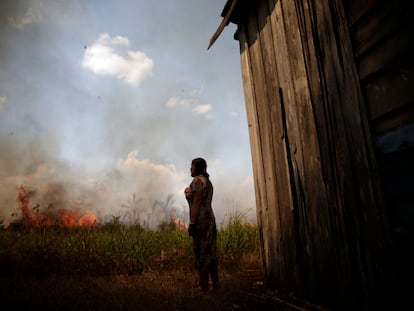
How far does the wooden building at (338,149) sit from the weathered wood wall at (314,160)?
11 millimetres

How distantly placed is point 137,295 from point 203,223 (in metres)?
1.33

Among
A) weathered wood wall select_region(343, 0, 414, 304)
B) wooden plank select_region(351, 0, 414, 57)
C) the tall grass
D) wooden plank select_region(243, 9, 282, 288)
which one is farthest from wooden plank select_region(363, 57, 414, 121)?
the tall grass

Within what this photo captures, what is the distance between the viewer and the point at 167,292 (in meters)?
3.88

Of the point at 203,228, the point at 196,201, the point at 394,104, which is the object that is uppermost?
the point at 394,104

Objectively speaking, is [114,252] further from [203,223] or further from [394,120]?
[394,120]

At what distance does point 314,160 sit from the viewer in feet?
9.16

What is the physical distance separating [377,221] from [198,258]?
2.58m

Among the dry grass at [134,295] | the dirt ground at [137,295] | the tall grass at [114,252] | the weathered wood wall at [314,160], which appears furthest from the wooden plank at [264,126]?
the tall grass at [114,252]

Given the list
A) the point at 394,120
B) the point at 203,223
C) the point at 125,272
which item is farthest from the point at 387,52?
the point at 125,272

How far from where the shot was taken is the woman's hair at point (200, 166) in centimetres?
426

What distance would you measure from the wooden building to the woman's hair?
0.97 meters

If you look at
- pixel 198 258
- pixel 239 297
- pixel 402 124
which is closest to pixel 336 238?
pixel 402 124

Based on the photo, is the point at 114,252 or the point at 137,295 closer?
the point at 137,295

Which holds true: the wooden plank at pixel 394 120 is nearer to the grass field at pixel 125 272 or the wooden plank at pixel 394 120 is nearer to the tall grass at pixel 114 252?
the grass field at pixel 125 272
